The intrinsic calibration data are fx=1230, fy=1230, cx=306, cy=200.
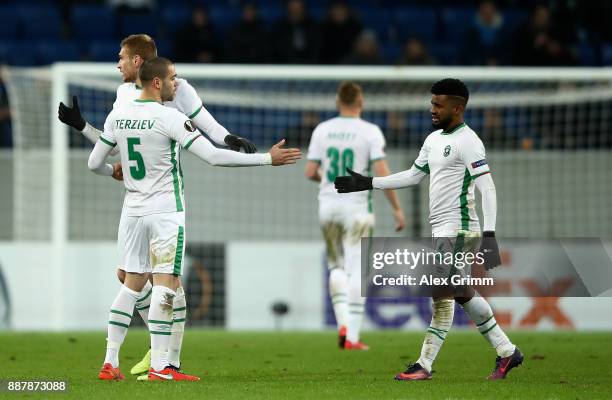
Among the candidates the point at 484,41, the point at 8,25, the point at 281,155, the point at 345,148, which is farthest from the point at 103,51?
the point at 281,155

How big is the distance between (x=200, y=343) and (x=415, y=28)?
350 inches

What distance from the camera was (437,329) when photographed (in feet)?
26.2

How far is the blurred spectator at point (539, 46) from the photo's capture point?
17.3 m

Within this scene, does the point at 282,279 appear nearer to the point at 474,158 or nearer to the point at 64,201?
the point at 64,201

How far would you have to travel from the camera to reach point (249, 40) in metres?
17.7

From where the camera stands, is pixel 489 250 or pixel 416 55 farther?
pixel 416 55

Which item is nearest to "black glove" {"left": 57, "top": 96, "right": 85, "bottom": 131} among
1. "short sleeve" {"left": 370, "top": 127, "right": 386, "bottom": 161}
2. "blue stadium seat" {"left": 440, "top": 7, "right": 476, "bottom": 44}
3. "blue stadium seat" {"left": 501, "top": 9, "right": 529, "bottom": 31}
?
"short sleeve" {"left": 370, "top": 127, "right": 386, "bottom": 161}

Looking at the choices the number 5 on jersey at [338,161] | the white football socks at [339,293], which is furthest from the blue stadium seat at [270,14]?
the white football socks at [339,293]

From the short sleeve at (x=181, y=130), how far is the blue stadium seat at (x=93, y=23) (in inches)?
461

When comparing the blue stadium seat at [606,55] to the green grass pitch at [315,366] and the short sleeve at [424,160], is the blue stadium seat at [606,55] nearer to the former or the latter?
the green grass pitch at [315,366]

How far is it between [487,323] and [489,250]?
68 centimetres

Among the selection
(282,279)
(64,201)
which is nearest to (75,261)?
(64,201)

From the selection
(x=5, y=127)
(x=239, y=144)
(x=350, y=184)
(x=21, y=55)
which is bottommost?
(x=350, y=184)

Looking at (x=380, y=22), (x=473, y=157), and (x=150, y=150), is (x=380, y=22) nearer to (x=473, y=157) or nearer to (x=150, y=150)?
(x=473, y=157)
